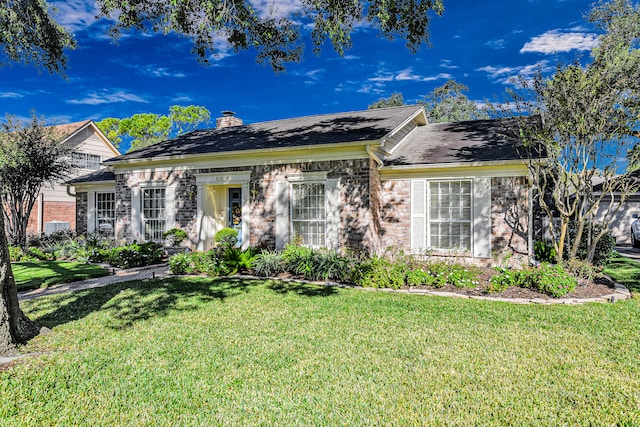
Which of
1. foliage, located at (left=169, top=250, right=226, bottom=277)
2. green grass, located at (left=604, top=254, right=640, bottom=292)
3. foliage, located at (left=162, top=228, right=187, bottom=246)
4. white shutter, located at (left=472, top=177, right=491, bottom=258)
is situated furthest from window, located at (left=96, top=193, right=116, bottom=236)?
green grass, located at (left=604, top=254, right=640, bottom=292)

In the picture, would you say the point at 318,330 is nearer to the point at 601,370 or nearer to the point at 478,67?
the point at 601,370

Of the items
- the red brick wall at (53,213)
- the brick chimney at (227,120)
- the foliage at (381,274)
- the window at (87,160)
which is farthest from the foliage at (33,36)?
the window at (87,160)

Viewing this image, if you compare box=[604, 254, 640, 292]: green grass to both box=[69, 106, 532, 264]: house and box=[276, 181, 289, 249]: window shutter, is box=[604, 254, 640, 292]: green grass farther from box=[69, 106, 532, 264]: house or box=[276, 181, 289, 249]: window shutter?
box=[276, 181, 289, 249]: window shutter

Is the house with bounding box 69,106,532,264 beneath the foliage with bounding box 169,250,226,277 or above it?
above

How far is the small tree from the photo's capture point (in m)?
13.3

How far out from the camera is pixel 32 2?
7199 millimetres

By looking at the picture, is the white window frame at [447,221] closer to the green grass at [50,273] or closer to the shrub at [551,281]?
the shrub at [551,281]

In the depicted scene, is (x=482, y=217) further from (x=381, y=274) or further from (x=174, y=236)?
(x=174, y=236)

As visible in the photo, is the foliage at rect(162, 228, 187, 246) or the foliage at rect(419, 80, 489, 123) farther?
the foliage at rect(419, 80, 489, 123)

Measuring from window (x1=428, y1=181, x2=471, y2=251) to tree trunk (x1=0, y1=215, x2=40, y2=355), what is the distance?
8688 millimetres

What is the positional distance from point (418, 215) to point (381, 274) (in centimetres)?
289

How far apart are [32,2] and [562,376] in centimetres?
1035

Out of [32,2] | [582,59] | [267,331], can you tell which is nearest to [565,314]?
[267,331]

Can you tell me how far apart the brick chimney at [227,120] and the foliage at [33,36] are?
7.67 m
